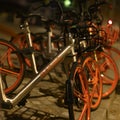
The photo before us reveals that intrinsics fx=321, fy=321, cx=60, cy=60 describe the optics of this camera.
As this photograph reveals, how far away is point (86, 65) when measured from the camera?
4855 mm

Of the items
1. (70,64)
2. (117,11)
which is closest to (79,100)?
(70,64)

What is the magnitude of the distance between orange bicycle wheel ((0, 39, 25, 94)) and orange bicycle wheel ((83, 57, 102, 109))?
3.34 feet

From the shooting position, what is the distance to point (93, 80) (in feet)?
16.9

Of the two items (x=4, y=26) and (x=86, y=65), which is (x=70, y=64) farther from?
(x=4, y=26)

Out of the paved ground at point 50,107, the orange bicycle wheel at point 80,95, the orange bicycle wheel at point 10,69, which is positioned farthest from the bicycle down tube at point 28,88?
the orange bicycle wheel at point 10,69

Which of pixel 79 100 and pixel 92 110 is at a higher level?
pixel 79 100

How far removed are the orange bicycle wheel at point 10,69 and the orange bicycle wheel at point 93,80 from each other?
3.34 ft

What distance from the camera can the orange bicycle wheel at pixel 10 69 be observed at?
16.1ft

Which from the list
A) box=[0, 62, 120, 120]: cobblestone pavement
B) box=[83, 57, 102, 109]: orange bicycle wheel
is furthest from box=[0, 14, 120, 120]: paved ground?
box=[83, 57, 102, 109]: orange bicycle wheel

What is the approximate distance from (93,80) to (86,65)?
40cm

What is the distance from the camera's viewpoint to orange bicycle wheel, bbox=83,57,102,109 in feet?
16.1

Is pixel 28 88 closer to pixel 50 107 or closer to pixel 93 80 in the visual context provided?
pixel 50 107

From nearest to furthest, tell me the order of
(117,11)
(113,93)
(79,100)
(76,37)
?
(79,100) < (76,37) < (113,93) < (117,11)

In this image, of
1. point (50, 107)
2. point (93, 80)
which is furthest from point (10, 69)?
point (93, 80)
